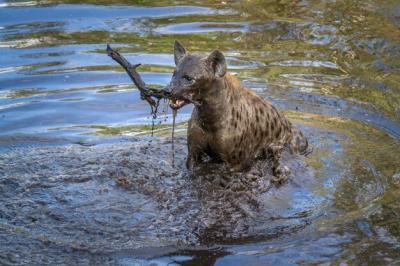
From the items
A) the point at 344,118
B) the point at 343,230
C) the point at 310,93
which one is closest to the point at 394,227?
the point at 343,230

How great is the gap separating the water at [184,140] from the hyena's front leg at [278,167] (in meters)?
0.07

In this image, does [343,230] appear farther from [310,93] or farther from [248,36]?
[248,36]

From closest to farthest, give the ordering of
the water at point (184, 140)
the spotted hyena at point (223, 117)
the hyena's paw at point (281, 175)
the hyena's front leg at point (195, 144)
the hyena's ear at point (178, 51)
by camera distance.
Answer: the water at point (184, 140), the spotted hyena at point (223, 117), the hyena's ear at point (178, 51), the hyena's front leg at point (195, 144), the hyena's paw at point (281, 175)

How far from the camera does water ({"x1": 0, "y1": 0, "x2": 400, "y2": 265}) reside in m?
5.71

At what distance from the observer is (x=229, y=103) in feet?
22.0

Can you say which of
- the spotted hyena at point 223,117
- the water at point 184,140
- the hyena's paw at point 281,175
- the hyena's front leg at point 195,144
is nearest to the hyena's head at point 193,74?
the spotted hyena at point 223,117

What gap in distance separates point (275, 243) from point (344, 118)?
121 inches

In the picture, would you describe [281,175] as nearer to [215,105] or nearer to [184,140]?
[215,105]

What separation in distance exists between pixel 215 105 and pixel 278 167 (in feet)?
3.08

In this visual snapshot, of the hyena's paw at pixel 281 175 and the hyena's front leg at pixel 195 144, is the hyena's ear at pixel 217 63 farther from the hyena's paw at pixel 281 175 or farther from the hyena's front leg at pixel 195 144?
the hyena's paw at pixel 281 175

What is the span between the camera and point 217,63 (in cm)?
638

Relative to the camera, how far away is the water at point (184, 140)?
5.71 meters

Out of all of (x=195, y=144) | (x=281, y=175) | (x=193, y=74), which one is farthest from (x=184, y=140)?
(x=193, y=74)

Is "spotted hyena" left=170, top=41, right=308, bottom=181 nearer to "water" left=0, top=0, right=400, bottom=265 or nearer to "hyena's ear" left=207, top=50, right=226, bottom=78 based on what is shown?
"hyena's ear" left=207, top=50, right=226, bottom=78
